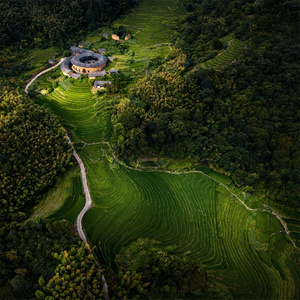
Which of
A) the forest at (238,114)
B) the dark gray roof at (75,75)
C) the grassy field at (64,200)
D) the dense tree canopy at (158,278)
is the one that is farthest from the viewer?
the dark gray roof at (75,75)

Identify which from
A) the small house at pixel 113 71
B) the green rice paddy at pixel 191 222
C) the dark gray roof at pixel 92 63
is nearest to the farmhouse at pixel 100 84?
the small house at pixel 113 71

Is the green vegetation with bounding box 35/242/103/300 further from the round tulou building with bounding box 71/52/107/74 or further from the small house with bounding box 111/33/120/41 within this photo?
the small house with bounding box 111/33/120/41

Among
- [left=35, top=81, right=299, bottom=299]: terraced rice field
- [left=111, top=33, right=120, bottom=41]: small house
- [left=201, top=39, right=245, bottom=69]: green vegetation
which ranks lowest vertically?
[left=35, top=81, right=299, bottom=299]: terraced rice field

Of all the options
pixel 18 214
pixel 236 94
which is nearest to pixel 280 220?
pixel 236 94

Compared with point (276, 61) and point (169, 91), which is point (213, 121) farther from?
point (276, 61)

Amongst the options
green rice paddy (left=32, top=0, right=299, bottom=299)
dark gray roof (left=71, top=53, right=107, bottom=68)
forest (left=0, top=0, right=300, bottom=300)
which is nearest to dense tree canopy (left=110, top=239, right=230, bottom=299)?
forest (left=0, top=0, right=300, bottom=300)

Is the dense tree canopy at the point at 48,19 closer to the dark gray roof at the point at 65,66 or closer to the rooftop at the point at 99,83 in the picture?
the dark gray roof at the point at 65,66
